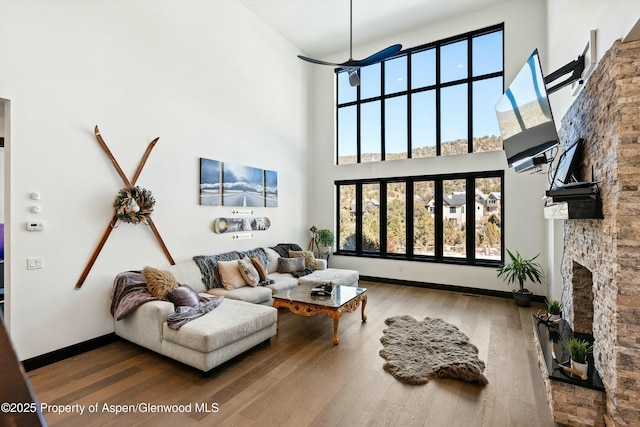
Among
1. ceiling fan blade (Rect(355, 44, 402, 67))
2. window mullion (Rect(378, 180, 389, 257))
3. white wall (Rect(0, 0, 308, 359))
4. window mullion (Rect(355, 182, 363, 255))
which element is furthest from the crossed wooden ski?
window mullion (Rect(378, 180, 389, 257))

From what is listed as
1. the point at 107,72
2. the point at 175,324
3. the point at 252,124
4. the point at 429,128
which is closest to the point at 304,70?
the point at 252,124

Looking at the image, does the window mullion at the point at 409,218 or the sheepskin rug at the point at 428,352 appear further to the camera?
the window mullion at the point at 409,218

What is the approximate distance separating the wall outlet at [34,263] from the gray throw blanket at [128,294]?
0.72 m

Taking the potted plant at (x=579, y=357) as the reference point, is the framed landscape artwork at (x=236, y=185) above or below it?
above

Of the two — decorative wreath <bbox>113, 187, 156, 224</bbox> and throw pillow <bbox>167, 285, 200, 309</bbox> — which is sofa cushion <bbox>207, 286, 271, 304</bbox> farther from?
decorative wreath <bbox>113, 187, 156, 224</bbox>

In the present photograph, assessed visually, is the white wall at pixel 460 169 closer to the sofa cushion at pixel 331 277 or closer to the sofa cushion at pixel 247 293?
the sofa cushion at pixel 331 277

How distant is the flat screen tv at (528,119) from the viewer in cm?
266

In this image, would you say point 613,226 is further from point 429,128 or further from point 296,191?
point 296,191

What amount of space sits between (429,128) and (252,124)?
3.46 metres

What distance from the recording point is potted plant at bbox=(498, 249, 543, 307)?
16.5ft

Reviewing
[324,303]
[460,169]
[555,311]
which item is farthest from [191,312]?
[460,169]

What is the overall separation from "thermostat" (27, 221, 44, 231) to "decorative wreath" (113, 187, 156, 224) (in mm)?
691

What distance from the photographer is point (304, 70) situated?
7.45 metres

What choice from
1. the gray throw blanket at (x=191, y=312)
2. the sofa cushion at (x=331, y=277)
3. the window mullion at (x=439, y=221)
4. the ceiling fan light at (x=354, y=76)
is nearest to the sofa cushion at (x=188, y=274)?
the gray throw blanket at (x=191, y=312)
